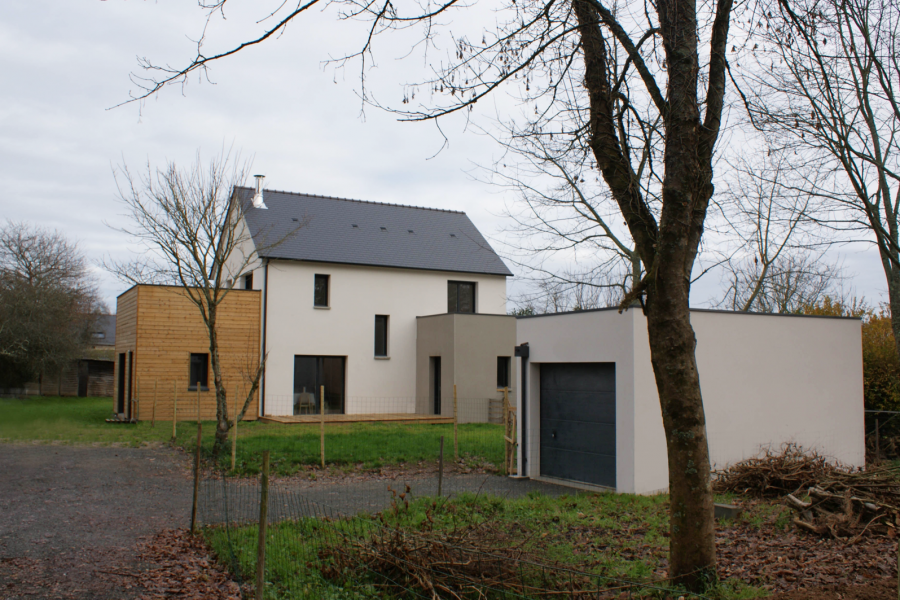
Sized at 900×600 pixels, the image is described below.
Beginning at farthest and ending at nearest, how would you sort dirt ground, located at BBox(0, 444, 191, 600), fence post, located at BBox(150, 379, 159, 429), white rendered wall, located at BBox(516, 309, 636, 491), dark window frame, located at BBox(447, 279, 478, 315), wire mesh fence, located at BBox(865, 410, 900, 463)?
dark window frame, located at BBox(447, 279, 478, 315) < fence post, located at BBox(150, 379, 159, 429) < wire mesh fence, located at BBox(865, 410, 900, 463) < white rendered wall, located at BBox(516, 309, 636, 491) < dirt ground, located at BBox(0, 444, 191, 600)

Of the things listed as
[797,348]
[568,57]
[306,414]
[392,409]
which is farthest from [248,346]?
[568,57]

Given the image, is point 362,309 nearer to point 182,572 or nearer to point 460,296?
point 460,296

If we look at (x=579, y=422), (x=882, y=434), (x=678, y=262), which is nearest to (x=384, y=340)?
(x=579, y=422)

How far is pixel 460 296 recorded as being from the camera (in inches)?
1083

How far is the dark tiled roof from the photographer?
81.7 ft

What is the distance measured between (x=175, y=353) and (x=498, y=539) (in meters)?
17.4

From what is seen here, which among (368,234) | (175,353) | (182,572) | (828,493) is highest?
(368,234)

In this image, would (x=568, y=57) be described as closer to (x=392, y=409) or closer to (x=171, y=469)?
(x=171, y=469)

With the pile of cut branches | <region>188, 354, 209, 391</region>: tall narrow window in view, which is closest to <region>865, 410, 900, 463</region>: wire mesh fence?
the pile of cut branches

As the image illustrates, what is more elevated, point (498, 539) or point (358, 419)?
point (498, 539)

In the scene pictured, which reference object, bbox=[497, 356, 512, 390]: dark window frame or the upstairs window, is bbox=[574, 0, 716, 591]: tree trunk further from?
the upstairs window

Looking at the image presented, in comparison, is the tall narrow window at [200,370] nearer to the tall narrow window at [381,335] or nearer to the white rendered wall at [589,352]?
the tall narrow window at [381,335]

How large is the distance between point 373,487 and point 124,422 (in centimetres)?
1196

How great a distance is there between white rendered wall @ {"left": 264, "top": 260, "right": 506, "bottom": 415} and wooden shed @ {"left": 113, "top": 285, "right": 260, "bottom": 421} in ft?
3.93
